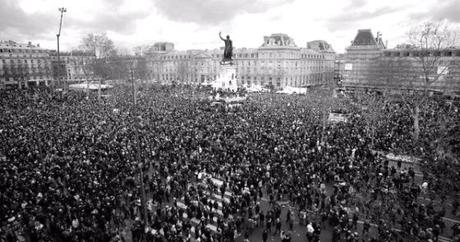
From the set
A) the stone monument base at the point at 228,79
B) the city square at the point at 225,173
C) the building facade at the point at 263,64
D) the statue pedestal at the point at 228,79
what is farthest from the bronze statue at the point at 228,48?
the building facade at the point at 263,64

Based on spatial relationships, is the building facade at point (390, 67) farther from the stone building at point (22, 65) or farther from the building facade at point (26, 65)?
the stone building at point (22, 65)

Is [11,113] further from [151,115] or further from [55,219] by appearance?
[55,219]

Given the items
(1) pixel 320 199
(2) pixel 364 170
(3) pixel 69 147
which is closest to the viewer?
(1) pixel 320 199

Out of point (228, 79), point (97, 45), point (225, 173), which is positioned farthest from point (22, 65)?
point (225, 173)

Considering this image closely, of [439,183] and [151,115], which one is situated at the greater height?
[151,115]

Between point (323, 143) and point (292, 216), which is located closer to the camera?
point (292, 216)

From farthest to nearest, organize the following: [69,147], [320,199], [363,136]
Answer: [363,136] → [69,147] → [320,199]

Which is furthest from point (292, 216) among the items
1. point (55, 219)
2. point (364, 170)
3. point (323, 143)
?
point (323, 143)

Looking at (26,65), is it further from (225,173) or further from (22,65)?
(225,173)
